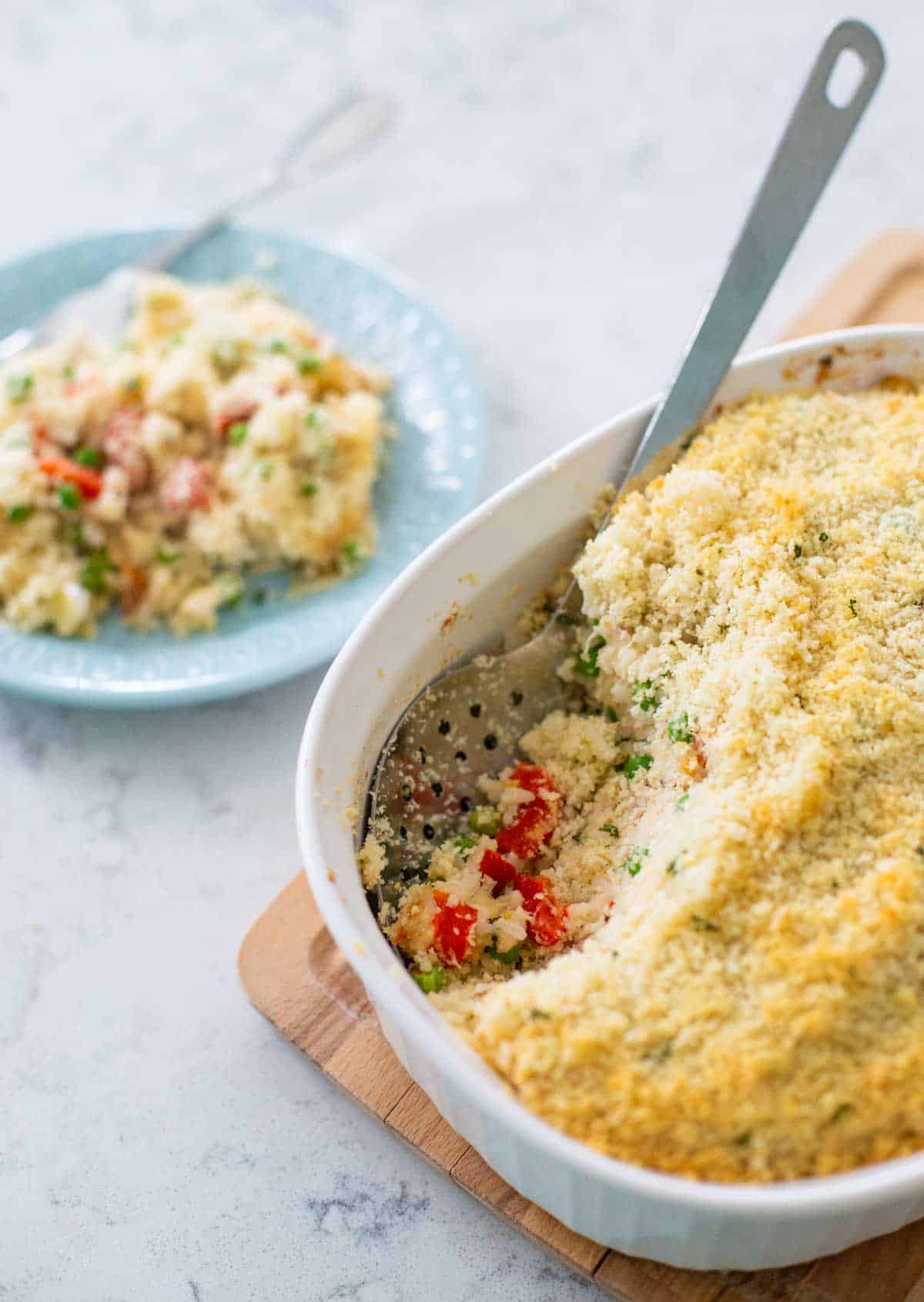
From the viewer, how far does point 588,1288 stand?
1.62 metres

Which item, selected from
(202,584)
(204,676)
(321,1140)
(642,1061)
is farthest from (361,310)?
(642,1061)

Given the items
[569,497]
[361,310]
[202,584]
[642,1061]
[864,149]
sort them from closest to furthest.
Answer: [642,1061], [569,497], [202,584], [361,310], [864,149]

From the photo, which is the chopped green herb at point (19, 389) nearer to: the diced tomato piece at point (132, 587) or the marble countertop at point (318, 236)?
the diced tomato piece at point (132, 587)

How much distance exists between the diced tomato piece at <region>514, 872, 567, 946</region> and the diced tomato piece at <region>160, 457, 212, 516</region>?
1.15m

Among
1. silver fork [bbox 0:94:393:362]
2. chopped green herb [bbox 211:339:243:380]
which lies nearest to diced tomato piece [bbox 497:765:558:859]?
chopped green herb [bbox 211:339:243:380]

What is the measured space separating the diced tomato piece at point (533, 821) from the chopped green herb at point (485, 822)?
0.04 feet

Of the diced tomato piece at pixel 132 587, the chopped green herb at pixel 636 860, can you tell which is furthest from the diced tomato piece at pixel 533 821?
the diced tomato piece at pixel 132 587

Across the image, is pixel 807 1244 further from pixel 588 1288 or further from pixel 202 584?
pixel 202 584

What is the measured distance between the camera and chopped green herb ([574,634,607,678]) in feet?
5.69

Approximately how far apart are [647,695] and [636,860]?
23 centimetres

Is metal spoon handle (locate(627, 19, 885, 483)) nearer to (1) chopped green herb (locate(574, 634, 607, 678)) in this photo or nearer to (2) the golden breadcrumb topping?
(2) the golden breadcrumb topping

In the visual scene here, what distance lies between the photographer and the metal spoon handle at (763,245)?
1727 mm

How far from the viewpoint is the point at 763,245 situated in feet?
5.82

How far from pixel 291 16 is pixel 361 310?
138cm
